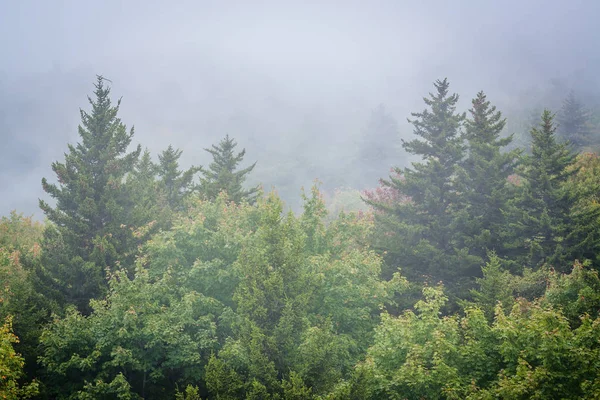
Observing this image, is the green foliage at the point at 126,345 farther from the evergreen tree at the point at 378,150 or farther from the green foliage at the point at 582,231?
the evergreen tree at the point at 378,150

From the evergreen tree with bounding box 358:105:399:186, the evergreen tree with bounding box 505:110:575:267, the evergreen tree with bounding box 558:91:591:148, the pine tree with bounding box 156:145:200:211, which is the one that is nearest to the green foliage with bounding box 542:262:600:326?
the evergreen tree with bounding box 505:110:575:267

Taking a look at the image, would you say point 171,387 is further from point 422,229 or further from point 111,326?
point 422,229

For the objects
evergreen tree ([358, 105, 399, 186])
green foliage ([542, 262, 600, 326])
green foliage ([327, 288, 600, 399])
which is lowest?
green foliage ([327, 288, 600, 399])

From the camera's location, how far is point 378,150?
104m

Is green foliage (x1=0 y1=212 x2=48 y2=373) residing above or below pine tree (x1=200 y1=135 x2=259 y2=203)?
below

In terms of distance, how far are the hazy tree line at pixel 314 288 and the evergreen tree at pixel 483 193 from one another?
15 centimetres

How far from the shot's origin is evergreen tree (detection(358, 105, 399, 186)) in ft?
333

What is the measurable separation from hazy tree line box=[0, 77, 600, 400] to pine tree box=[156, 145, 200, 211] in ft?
9.35

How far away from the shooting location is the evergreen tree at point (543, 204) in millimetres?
25500

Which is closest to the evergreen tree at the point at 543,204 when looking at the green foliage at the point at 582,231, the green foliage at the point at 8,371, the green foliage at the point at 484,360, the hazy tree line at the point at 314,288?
the hazy tree line at the point at 314,288

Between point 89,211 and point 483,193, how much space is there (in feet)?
93.4

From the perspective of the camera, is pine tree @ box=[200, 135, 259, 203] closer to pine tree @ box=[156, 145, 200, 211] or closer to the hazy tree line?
the hazy tree line

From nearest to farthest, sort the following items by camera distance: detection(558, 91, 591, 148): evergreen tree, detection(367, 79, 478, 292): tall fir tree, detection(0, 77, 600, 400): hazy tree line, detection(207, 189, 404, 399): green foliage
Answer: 1. detection(0, 77, 600, 400): hazy tree line
2. detection(207, 189, 404, 399): green foliage
3. detection(367, 79, 478, 292): tall fir tree
4. detection(558, 91, 591, 148): evergreen tree

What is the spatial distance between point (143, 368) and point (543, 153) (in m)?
26.7
